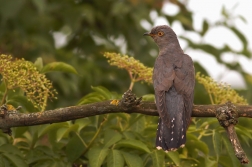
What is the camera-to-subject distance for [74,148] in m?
4.33

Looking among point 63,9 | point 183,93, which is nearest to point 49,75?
point 63,9

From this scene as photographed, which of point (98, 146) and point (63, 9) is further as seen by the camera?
point (63, 9)

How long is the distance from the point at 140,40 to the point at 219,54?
47.5 inches

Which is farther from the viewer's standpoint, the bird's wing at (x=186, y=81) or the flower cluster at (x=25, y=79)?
the bird's wing at (x=186, y=81)

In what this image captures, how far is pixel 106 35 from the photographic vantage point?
832 cm

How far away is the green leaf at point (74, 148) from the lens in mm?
4301

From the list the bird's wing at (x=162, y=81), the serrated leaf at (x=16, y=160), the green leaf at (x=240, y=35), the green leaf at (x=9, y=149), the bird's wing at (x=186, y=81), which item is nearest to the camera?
the serrated leaf at (x=16, y=160)

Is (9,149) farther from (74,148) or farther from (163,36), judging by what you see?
(163,36)

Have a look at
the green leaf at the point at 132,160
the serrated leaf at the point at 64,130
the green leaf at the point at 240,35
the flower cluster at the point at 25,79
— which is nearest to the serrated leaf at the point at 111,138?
the green leaf at the point at 132,160

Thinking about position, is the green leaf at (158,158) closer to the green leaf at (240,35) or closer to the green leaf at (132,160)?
the green leaf at (132,160)

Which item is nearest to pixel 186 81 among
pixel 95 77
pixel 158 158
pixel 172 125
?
pixel 172 125

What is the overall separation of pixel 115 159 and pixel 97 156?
133 mm

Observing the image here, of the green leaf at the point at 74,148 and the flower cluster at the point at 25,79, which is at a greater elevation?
the flower cluster at the point at 25,79

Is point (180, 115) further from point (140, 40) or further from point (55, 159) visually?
point (140, 40)
